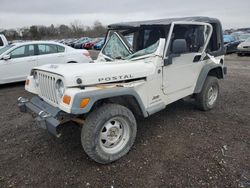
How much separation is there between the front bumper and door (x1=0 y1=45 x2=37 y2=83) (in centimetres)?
485

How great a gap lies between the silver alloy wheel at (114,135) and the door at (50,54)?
6.06m

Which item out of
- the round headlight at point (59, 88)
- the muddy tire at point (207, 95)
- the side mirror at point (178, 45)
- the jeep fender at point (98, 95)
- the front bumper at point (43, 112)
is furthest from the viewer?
the muddy tire at point (207, 95)

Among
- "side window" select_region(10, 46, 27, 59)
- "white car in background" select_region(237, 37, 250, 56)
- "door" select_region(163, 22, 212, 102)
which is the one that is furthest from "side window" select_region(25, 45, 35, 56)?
"white car in background" select_region(237, 37, 250, 56)

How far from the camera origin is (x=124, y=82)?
3.60m

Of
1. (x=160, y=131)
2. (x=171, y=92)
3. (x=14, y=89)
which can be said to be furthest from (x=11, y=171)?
(x=14, y=89)

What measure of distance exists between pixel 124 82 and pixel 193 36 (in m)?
2.09

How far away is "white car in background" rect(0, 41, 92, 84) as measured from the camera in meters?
8.20

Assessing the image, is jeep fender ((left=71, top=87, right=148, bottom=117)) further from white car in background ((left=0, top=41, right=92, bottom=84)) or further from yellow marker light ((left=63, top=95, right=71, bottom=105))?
white car in background ((left=0, top=41, right=92, bottom=84))

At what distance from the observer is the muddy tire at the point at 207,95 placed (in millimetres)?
5219

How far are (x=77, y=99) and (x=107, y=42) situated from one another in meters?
2.56

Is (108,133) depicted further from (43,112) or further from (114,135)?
(43,112)

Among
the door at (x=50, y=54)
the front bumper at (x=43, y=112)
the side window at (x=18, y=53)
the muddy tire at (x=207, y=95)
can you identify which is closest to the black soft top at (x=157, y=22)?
the muddy tire at (x=207, y=95)

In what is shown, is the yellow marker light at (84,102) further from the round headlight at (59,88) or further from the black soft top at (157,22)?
the black soft top at (157,22)

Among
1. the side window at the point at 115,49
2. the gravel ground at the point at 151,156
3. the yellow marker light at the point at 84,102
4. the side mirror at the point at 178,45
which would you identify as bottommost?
the gravel ground at the point at 151,156
